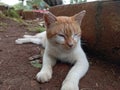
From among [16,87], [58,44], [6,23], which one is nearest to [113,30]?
[58,44]

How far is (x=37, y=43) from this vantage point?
3768 millimetres

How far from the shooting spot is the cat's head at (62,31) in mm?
2480

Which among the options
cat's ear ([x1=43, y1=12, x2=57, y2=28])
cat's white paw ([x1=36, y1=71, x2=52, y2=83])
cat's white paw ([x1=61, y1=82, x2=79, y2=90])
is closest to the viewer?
cat's white paw ([x1=61, y1=82, x2=79, y2=90])

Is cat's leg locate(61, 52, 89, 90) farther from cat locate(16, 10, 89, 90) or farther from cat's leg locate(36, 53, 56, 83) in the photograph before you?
cat's leg locate(36, 53, 56, 83)

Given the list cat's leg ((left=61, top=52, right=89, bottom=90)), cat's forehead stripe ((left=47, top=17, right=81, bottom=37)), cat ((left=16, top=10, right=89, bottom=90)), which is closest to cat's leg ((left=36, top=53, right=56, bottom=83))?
cat ((left=16, top=10, right=89, bottom=90))

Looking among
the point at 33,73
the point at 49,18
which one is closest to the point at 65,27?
the point at 49,18

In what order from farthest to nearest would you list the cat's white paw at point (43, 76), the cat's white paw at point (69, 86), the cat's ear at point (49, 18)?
the cat's ear at point (49, 18), the cat's white paw at point (43, 76), the cat's white paw at point (69, 86)

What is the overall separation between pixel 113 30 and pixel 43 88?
1.12 meters

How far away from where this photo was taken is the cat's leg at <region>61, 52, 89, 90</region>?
2.31 metres

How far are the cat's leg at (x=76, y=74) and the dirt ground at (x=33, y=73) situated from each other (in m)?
0.09

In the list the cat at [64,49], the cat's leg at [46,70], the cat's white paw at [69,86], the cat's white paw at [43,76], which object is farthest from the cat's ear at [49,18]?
the cat's white paw at [69,86]

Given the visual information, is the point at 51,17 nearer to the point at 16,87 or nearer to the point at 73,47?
the point at 73,47

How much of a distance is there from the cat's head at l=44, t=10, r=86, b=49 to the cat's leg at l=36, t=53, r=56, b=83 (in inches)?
9.9

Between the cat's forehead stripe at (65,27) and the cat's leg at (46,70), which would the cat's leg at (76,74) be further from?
the cat's forehead stripe at (65,27)
